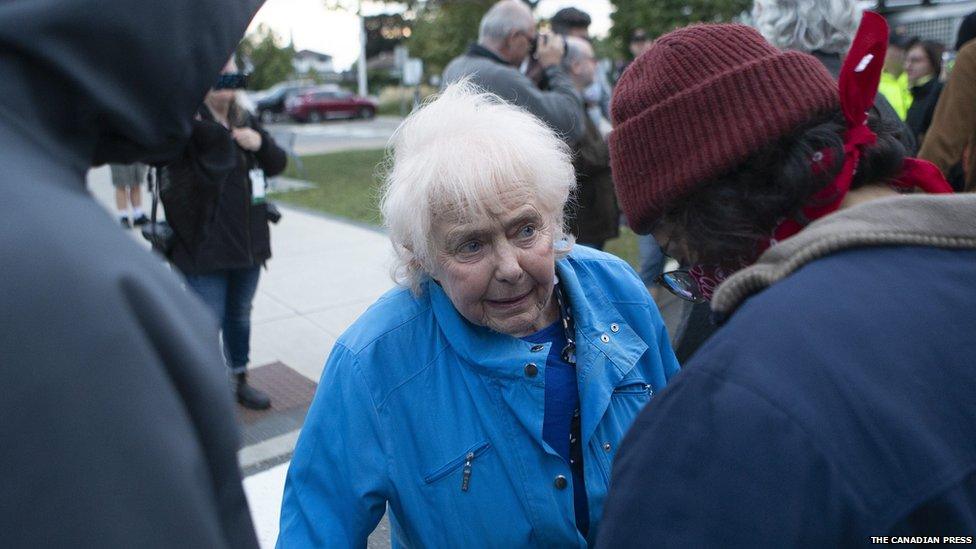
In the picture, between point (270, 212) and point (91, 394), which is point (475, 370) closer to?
point (91, 394)

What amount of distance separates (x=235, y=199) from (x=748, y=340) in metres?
3.59

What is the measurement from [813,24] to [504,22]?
177 cm

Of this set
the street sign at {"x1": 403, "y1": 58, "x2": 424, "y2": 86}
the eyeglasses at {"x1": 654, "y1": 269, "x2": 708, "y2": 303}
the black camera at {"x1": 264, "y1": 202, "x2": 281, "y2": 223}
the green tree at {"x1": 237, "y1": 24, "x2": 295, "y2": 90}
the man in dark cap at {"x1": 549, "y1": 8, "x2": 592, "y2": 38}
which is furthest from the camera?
the green tree at {"x1": 237, "y1": 24, "x2": 295, "y2": 90}

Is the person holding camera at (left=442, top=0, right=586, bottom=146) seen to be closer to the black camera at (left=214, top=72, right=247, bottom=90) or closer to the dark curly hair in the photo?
the black camera at (left=214, top=72, right=247, bottom=90)

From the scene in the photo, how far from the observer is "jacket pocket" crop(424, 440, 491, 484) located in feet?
5.77

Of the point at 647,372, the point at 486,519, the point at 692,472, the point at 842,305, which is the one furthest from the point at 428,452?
the point at 842,305

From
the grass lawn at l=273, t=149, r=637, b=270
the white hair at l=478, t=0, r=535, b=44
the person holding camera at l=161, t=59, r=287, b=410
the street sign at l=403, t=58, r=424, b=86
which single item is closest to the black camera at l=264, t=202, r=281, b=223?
the person holding camera at l=161, t=59, r=287, b=410

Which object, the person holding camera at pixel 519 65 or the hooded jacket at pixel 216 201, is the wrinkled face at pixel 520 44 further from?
the hooded jacket at pixel 216 201

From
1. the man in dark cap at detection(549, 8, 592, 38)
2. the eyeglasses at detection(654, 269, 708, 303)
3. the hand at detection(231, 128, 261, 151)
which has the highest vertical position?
the eyeglasses at detection(654, 269, 708, 303)

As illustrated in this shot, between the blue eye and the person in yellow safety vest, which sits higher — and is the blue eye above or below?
above

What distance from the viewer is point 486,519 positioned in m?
1.75

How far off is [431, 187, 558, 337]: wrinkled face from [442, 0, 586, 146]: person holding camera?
213 cm

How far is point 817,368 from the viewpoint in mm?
873

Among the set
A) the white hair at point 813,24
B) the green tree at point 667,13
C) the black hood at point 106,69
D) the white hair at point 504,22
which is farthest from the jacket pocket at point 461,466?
the green tree at point 667,13
